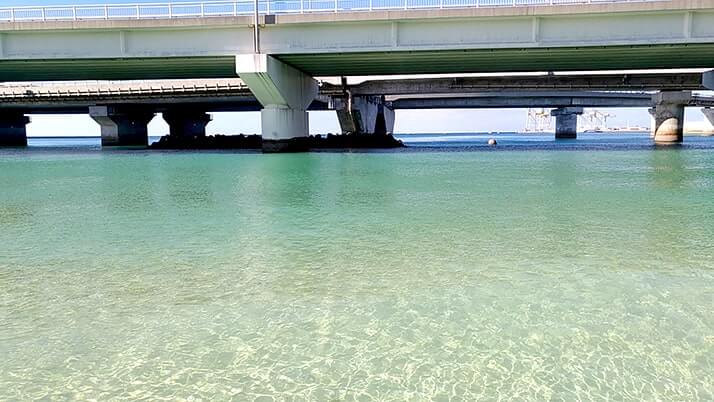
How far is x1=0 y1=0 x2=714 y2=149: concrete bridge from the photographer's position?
102ft

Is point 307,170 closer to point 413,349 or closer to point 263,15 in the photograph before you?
point 263,15

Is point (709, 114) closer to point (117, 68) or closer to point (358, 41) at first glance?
point (358, 41)

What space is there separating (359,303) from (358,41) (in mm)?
29384

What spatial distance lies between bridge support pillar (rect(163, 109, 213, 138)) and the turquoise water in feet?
212

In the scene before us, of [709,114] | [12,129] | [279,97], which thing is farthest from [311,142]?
[709,114]

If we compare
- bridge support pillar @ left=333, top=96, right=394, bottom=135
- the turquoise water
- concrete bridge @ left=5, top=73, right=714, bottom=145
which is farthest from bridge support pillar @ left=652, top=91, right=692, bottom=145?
the turquoise water

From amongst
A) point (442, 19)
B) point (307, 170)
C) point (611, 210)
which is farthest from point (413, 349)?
point (442, 19)

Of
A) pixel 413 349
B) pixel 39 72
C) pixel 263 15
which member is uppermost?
pixel 263 15

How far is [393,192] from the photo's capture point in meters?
17.9

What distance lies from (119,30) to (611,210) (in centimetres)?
3158

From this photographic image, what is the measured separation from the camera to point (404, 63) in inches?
1526

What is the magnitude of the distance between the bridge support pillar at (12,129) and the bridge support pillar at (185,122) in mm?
22878

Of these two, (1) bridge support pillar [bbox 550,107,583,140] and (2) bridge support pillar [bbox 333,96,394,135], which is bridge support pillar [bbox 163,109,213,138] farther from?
(1) bridge support pillar [bbox 550,107,583,140]

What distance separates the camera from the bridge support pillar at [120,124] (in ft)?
225
